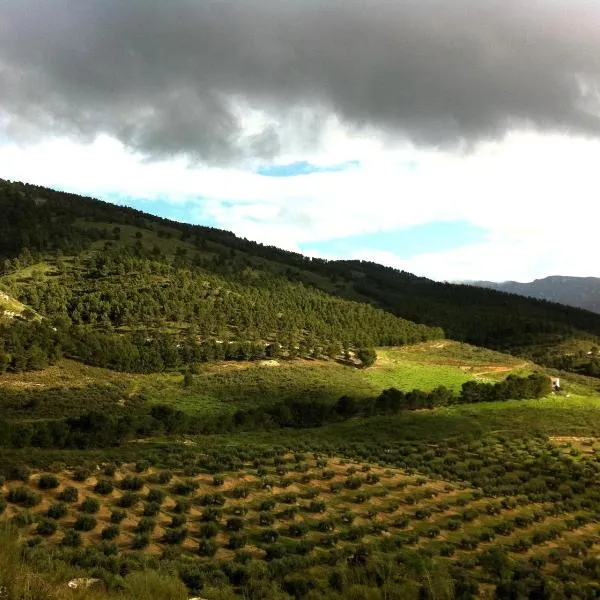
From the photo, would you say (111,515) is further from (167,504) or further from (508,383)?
(508,383)

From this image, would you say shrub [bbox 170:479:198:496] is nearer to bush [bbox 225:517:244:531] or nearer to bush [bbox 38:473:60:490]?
bush [bbox 225:517:244:531]

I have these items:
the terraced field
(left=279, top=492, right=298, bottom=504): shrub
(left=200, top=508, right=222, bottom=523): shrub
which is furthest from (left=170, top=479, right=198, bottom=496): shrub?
(left=279, top=492, right=298, bottom=504): shrub

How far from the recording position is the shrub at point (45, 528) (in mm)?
20500

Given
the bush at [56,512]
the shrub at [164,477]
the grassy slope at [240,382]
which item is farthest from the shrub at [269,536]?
the grassy slope at [240,382]

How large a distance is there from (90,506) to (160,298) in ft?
318

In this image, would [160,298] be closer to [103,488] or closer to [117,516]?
[103,488]

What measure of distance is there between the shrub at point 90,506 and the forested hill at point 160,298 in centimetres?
6153

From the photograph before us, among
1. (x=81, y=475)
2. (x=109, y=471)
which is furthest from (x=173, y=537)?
(x=109, y=471)

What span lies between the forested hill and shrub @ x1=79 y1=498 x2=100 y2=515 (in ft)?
202

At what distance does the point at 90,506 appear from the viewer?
2402cm

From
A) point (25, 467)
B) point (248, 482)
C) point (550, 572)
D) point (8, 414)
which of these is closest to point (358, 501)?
point (248, 482)

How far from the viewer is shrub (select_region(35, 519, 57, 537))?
67.3ft

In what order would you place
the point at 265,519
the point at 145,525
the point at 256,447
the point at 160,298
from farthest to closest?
the point at 160,298, the point at 256,447, the point at 265,519, the point at 145,525

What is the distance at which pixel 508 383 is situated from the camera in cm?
9069
